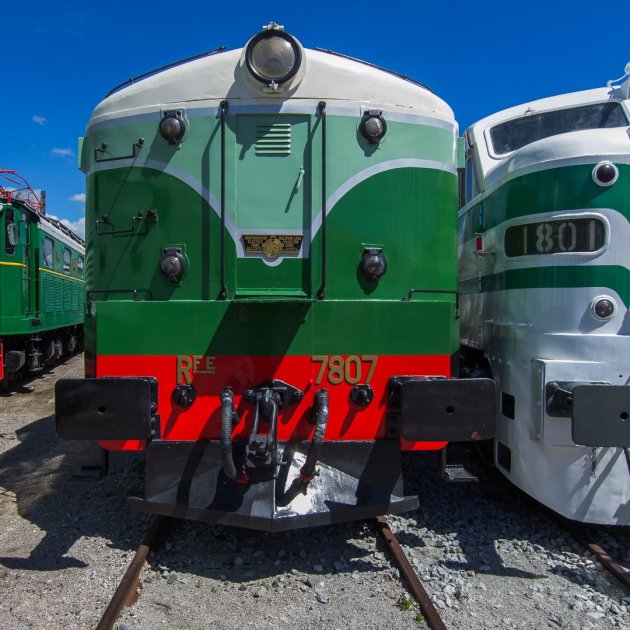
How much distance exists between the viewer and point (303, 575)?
3539 millimetres

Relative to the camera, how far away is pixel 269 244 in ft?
12.4

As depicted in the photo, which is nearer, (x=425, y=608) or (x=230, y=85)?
(x=425, y=608)

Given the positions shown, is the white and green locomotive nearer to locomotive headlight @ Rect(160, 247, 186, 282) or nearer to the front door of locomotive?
the front door of locomotive

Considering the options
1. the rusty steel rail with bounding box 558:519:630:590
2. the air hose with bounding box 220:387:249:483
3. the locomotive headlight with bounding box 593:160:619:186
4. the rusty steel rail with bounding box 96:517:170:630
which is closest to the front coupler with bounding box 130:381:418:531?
the air hose with bounding box 220:387:249:483

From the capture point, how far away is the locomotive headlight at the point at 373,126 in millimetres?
3760

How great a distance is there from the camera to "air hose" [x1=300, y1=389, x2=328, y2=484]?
10.7ft

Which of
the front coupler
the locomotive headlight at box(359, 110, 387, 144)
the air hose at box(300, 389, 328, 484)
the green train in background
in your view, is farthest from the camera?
the green train in background

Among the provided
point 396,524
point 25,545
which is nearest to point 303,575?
point 396,524

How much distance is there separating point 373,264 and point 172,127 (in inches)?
63.5

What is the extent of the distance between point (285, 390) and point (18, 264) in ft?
28.6

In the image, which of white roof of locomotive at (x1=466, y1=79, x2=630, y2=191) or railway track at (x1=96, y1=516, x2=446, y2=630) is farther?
white roof of locomotive at (x1=466, y1=79, x2=630, y2=191)

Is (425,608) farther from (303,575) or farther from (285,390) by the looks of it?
(285,390)

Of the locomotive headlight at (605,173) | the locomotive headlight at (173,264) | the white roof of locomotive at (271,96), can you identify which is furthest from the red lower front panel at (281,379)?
the white roof of locomotive at (271,96)

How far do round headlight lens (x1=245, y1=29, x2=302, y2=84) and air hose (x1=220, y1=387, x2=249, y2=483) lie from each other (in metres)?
2.06
